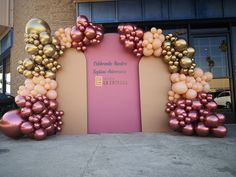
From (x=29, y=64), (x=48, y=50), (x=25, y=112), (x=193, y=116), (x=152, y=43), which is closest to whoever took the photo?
(x=25, y=112)

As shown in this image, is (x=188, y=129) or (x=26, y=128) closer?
(x=26, y=128)

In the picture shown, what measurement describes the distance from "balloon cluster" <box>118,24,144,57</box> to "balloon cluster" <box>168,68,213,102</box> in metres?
1.13

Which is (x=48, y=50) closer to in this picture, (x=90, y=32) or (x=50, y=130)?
(x=90, y=32)

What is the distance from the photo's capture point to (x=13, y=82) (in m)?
10.5

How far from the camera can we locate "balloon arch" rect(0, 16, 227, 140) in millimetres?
5504

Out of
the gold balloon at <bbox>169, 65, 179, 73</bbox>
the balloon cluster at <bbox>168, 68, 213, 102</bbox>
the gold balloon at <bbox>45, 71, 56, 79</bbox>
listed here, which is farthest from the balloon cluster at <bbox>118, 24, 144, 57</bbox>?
the gold balloon at <bbox>45, 71, 56, 79</bbox>

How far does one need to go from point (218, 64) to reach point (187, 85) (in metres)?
2.76

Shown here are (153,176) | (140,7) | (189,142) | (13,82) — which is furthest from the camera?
(13,82)

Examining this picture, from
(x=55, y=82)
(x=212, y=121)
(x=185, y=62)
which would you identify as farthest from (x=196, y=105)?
(x=55, y=82)

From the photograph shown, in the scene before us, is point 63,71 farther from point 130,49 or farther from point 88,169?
point 88,169

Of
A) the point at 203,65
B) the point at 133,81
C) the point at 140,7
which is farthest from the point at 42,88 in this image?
the point at 203,65

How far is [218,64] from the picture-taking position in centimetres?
816

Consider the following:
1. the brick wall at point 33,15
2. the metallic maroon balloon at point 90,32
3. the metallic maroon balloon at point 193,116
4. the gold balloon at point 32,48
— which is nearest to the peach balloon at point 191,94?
the metallic maroon balloon at point 193,116

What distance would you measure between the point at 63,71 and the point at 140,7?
138 inches
